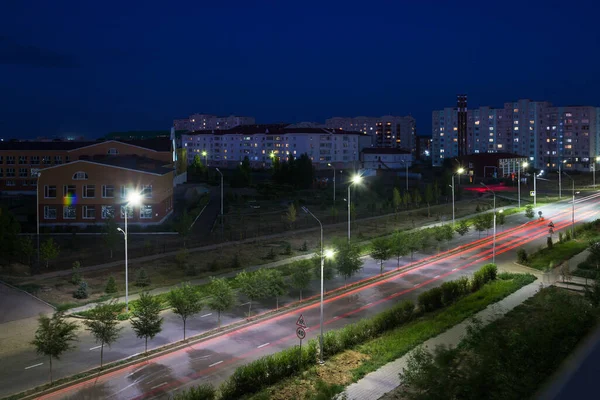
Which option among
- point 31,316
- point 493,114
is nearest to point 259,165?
point 493,114

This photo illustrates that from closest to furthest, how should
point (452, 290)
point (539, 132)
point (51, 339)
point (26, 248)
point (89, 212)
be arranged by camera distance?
point (51, 339)
point (452, 290)
point (26, 248)
point (89, 212)
point (539, 132)

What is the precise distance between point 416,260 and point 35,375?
24280 millimetres

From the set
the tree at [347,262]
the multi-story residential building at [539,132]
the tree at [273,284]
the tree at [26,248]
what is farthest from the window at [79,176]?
the multi-story residential building at [539,132]

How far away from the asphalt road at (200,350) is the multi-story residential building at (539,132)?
4447 inches

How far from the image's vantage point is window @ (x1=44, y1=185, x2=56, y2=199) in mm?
48062

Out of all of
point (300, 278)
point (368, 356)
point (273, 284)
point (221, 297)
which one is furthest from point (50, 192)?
point (368, 356)

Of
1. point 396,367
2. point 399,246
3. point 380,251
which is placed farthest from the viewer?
point 399,246

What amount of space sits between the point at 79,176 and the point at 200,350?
34407mm

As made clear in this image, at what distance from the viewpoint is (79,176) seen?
4844cm

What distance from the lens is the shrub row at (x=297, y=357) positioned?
50.3 feet

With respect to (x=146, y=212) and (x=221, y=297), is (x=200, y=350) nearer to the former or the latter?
(x=221, y=297)

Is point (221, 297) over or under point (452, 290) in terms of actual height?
over

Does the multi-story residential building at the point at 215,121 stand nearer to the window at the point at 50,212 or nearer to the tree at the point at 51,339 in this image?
the window at the point at 50,212

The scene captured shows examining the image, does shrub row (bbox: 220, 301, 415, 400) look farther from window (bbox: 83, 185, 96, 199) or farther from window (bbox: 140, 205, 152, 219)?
window (bbox: 83, 185, 96, 199)
